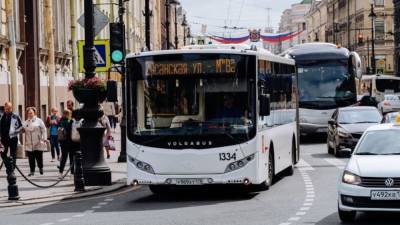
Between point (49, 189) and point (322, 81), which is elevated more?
point (322, 81)

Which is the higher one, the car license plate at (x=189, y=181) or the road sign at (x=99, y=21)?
the road sign at (x=99, y=21)

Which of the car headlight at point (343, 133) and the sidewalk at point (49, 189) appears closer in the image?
the sidewalk at point (49, 189)

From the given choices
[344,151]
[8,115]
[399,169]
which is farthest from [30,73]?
[399,169]

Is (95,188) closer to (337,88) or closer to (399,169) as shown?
(399,169)

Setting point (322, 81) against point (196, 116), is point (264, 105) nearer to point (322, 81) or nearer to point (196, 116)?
point (196, 116)

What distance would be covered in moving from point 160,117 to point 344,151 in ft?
12.9

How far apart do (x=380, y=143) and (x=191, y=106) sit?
13.9 feet

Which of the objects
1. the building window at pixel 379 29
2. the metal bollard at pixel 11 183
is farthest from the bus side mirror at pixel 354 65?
the building window at pixel 379 29

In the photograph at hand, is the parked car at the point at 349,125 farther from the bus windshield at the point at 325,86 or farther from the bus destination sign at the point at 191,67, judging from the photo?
the bus destination sign at the point at 191,67

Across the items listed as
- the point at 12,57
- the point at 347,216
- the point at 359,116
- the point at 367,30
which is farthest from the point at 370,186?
the point at 367,30

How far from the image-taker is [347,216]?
13930 millimetres

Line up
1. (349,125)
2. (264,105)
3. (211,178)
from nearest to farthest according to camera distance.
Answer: (211,178) < (264,105) < (349,125)

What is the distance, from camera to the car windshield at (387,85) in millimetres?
78188

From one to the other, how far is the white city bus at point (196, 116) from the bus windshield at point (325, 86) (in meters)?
20.7
